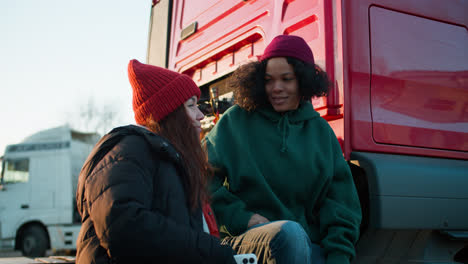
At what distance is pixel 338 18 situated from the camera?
2191 millimetres

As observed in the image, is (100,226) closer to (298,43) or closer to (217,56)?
(298,43)

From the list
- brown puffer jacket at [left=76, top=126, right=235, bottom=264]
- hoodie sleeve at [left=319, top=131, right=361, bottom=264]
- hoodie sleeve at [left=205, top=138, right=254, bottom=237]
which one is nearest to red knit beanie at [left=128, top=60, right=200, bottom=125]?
brown puffer jacket at [left=76, top=126, right=235, bottom=264]

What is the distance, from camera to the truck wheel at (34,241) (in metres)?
10.2

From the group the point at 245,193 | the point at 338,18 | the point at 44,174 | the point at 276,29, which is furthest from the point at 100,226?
the point at 44,174

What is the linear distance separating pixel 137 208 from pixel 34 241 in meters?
10.5

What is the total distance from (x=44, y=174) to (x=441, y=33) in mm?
9949

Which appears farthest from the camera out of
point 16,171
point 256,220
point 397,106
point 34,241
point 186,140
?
point 16,171

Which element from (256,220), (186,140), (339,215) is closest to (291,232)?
(256,220)

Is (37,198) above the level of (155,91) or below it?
below

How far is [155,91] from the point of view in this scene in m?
1.51

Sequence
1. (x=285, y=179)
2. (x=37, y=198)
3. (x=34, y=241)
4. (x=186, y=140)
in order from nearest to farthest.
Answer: (x=186, y=140) < (x=285, y=179) < (x=34, y=241) < (x=37, y=198)

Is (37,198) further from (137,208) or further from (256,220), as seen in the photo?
(137,208)

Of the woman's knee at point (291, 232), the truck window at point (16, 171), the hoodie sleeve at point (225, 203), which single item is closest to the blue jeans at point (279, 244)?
the woman's knee at point (291, 232)

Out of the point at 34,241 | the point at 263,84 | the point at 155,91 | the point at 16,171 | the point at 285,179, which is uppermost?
the point at 263,84
